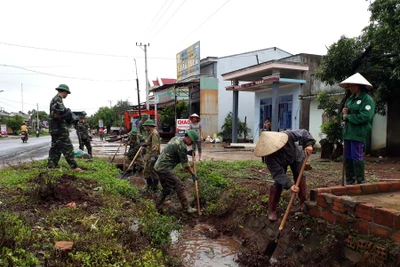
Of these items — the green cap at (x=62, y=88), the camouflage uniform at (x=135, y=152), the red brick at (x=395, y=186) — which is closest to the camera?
the red brick at (x=395, y=186)

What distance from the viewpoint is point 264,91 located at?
19.0 meters

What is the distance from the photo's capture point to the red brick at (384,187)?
14.0 feet

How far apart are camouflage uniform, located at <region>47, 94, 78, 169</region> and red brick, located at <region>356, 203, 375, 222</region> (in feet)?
19.6

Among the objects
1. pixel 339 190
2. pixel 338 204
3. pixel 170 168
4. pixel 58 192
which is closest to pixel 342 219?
pixel 338 204

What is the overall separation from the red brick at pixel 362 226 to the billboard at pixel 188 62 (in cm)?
2033

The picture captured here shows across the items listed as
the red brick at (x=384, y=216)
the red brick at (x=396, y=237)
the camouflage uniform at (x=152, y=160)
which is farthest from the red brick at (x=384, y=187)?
the camouflage uniform at (x=152, y=160)

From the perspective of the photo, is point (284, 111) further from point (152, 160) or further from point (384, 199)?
point (384, 199)

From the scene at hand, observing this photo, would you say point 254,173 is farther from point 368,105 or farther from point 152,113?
point 152,113

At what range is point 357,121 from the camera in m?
4.32

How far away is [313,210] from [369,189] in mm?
913

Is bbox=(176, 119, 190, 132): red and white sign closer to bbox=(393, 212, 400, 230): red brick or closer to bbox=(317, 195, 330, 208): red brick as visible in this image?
bbox=(317, 195, 330, 208): red brick

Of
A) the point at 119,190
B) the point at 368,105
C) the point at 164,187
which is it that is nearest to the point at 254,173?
the point at 164,187

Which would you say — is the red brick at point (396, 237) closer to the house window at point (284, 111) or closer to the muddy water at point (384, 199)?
the muddy water at point (384, 199)

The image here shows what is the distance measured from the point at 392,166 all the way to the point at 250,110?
14.6 metres
